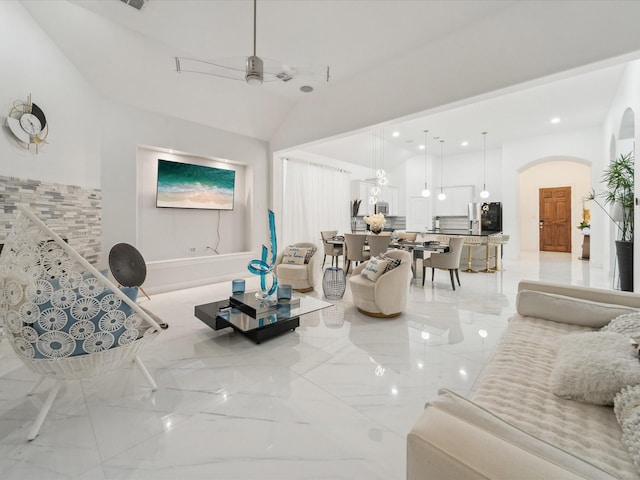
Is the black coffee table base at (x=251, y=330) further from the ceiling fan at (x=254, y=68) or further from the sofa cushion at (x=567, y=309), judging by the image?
the ceiling fan at (x=254, y=68)

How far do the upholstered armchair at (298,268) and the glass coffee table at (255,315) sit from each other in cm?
140

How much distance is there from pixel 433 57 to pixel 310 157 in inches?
169

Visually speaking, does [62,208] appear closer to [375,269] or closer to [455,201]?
[375,269]

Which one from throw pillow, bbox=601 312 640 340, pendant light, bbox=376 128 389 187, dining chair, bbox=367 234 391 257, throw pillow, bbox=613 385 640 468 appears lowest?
throw pillow, bbox=613 385 640 468

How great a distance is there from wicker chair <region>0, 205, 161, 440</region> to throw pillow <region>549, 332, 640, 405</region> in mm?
2340

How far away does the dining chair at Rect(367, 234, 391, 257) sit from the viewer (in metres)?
5.51

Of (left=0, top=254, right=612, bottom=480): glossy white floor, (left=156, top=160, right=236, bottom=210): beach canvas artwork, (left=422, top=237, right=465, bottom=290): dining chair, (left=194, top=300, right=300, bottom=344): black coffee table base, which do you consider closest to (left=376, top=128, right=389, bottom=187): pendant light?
(left=422, top=237, right=465, bottom=290): dining chair

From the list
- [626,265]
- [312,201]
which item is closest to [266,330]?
[626,265]

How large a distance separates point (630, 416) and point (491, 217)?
9.50 m

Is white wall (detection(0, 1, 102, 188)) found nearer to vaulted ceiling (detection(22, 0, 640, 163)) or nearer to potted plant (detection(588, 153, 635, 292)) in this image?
vaulted ceiling (detection(22, 0, 640, 163))

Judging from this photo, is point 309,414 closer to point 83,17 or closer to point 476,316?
point 476,316

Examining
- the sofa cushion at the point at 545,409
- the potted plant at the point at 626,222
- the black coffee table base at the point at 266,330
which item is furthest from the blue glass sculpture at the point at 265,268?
the potted plant at the point at 626,222

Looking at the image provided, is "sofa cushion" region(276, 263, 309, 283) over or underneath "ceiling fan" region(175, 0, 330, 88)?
underneath

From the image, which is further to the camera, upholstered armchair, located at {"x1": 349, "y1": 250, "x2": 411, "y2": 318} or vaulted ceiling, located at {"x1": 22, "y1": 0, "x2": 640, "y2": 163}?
upholstered armchair, located at {"x1": 349, "y1": 250, "x2": 411, "y2": 318}
